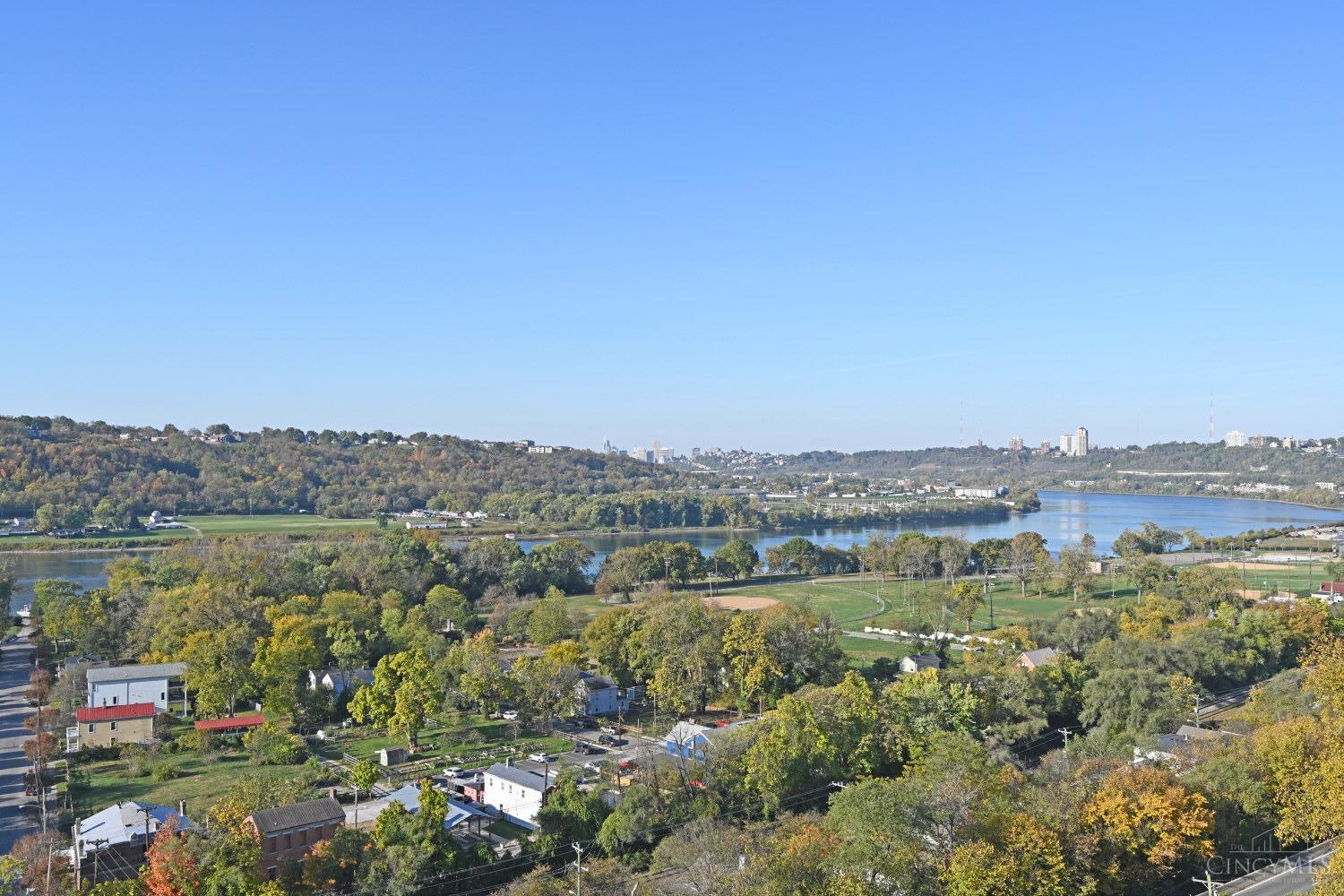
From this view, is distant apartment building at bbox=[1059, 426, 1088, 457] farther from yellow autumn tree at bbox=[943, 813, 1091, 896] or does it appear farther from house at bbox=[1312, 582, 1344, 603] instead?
yellow autumn tree at bbox=[943, 813, 1091, 896]

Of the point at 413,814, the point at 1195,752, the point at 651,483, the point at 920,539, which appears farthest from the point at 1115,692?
the point at 651,483

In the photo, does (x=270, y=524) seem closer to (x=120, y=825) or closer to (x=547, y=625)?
(x=547, y=625)

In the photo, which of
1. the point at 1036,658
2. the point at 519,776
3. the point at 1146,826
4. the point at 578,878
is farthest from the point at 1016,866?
the point at 1036,658

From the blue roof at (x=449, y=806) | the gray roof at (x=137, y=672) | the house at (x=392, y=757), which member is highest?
the gray roof at (x=137, y=672)

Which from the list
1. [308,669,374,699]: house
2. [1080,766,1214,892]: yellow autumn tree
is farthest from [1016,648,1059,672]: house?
[308,669,374,699]: house

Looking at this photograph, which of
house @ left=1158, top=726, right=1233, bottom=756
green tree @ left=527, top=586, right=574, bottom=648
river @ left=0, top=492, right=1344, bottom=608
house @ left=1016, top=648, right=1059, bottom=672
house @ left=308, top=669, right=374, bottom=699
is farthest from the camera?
river @ left=0, top=492, right=1344, bottom=608

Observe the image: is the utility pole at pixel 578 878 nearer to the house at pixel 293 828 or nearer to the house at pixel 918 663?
the house at pixel 293 828

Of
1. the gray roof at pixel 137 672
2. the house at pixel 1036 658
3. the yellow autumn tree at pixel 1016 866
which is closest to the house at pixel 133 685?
the gray roof at pixel 137 672
